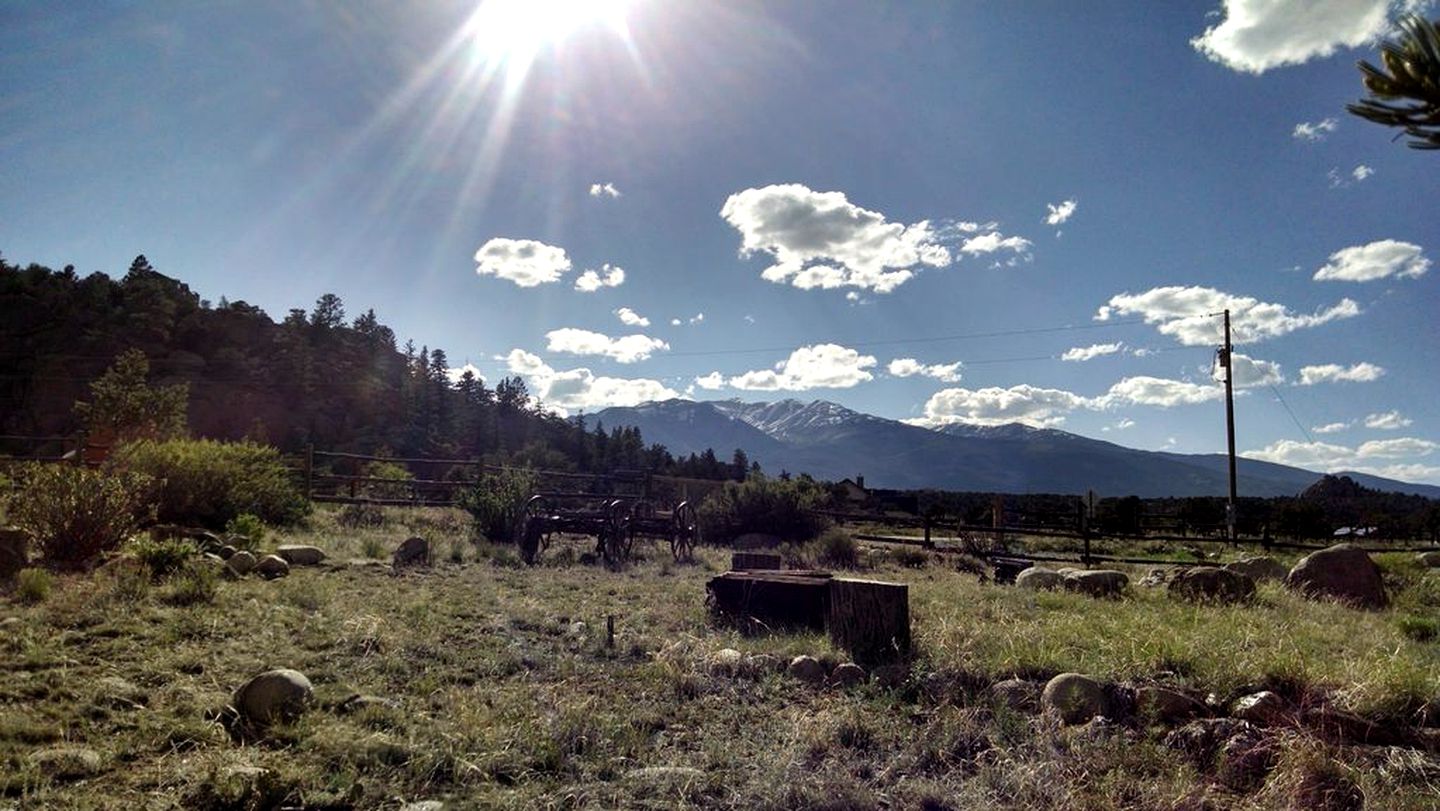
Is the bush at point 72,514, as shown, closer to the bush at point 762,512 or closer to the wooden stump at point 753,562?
the wooden stump at point 753,562

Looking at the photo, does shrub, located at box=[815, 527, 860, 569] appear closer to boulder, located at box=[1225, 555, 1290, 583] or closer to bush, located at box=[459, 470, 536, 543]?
bush, located at box=[459, 470, 536, 543]

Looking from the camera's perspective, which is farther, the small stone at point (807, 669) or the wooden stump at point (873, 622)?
the wooden stump at point (873, 622)

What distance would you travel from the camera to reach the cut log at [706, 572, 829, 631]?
7.71 metres

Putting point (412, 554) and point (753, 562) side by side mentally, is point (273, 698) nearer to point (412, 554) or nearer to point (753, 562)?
point (753, 562)

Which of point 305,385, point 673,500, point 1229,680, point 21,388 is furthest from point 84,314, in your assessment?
point 1229,680

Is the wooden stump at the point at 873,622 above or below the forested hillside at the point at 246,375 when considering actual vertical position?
below

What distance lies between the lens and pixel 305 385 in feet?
180

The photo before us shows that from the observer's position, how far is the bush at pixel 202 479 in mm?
11477

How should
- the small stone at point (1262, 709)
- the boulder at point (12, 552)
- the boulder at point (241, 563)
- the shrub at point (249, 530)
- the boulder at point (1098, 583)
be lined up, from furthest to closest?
the shrub at point (249, 530), the boulder at point (1098, 583), the boulder at point (241, 563), the boulder at point (12, 552), the small stone at point (1262, 709)

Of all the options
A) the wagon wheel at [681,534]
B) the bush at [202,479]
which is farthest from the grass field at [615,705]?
the wagon wheel at [681,534]

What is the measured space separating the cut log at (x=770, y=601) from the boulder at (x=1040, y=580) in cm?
439

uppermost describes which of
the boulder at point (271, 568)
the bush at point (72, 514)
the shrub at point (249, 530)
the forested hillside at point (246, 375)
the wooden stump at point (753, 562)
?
the forested hillside at point (246, 375)

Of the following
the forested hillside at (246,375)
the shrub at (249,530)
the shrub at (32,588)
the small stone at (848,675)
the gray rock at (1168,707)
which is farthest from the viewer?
the forested hillside at (246,375)

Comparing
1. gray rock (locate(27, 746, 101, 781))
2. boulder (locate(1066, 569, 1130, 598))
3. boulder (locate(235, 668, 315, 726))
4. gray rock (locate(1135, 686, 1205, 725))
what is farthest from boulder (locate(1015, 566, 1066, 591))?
gray rock (locate(27, 746, 101, 781))
